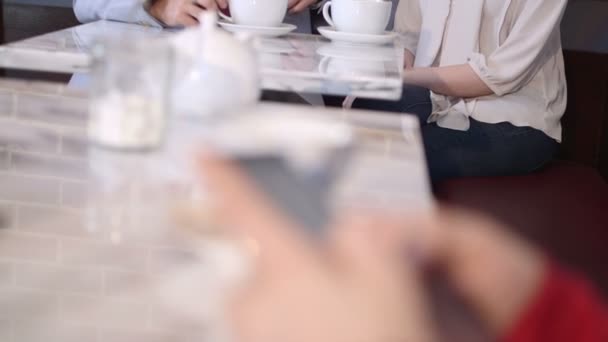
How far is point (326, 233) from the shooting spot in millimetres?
652

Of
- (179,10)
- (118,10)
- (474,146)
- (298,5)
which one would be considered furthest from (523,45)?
(118,10)

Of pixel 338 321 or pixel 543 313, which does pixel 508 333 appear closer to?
pixel 543 313

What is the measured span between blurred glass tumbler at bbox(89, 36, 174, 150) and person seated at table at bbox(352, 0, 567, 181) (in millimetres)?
1051

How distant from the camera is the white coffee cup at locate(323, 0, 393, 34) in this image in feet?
6.02

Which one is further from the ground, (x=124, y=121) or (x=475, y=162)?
(x=124, y=121)

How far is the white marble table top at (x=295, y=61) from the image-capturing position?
1402 millimetres

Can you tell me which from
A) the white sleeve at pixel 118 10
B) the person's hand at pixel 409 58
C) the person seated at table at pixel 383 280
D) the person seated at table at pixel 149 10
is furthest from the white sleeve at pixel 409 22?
the person seated at table at pixel 383 280

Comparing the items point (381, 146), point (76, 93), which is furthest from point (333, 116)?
point (76, 93)

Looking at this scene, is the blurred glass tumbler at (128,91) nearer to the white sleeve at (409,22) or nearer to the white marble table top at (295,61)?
the white marble table top at (295,61)

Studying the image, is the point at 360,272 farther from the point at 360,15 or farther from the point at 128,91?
the point at 360,15

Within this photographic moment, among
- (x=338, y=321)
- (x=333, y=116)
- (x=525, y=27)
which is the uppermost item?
(x=338, y=321)

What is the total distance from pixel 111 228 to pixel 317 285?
11.5 inches

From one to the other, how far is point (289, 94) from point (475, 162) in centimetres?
45

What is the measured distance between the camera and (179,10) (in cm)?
190
